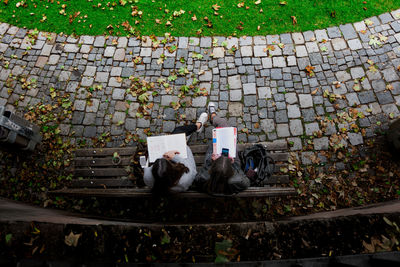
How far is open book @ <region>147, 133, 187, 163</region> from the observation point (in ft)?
13.6

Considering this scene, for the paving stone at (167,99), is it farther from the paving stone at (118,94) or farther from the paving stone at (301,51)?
the paving stone at (301,51)

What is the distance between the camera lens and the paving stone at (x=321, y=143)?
4.79m

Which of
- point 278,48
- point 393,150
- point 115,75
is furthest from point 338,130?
point 115,75

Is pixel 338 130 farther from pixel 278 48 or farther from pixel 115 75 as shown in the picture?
pixel 115 75

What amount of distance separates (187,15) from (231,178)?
4694mm

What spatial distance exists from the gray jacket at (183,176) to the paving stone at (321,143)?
2.61 meters

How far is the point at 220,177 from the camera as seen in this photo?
137 inches

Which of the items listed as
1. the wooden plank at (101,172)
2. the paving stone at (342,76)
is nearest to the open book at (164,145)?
the wooden plank at (101,172)

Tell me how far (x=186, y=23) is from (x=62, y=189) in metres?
4.85

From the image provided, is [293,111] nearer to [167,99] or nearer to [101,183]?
[167,99]

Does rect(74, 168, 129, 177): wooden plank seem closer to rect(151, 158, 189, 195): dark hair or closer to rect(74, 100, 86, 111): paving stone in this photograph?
rect(151, 158, 189, 195): dark hair

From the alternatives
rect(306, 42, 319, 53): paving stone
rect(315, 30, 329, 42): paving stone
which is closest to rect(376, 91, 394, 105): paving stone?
rect(306, 42, 319, 53): paving stone

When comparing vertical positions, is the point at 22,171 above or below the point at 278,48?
below

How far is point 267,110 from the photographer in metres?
5.13
